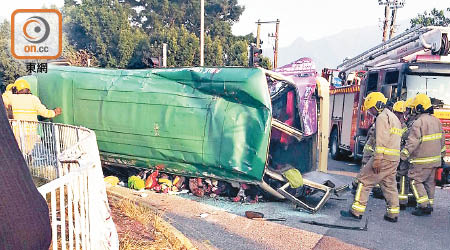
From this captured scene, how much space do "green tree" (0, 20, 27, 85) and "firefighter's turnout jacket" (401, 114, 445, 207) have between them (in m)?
36.4

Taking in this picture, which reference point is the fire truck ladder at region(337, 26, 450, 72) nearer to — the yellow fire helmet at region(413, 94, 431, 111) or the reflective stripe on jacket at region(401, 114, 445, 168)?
the yellow fire helmet at region(413, 94, 431, 111)

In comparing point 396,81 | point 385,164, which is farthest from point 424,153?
point 396,81

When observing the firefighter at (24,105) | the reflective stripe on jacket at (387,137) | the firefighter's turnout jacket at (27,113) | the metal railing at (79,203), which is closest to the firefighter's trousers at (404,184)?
the reflective stripe on jacket at (387,137)

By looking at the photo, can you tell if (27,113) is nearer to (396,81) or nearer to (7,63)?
(396,81)

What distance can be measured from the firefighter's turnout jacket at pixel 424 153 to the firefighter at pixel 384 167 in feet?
2.37

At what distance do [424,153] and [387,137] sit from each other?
1.05 m

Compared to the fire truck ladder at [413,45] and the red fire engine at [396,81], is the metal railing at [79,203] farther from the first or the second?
the fire truck ladder at [413,45]

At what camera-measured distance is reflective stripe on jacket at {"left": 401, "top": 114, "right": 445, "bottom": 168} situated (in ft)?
22.0

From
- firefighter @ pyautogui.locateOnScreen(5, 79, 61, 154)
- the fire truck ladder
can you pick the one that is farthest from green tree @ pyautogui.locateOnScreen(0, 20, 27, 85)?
firefighter @ pyautogui.locateOnScreen(5, 79, 61, 154)

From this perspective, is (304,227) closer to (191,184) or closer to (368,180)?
(368,180)

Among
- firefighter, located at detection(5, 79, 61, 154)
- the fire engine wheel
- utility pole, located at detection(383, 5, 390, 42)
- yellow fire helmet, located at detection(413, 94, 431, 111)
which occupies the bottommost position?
the fire engine wheel

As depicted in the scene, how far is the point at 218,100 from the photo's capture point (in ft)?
22.6

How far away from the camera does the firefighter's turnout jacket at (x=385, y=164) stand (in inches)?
239

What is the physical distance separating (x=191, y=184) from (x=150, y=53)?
37721 millimetres
